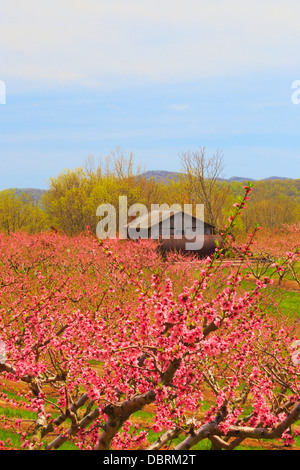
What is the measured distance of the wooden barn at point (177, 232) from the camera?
42938mm

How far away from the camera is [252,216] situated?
82.6m

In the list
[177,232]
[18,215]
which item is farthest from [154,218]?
[18,215]

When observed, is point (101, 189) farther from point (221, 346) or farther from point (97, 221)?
point (221, 346)

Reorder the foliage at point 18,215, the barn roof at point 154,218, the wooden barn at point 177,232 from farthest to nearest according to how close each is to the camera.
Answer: the foliage at point 18,215 → the barn roof at point 154,218 → the wooden barn at point 177,232

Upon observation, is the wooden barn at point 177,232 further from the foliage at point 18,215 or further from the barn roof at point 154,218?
the foliage at point 18,215

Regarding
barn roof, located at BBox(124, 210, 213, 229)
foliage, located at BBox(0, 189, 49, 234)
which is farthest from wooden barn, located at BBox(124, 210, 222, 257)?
foliage, located at BBox(0, 189, 49, 234)

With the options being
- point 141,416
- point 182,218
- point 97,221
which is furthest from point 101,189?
point 141,416

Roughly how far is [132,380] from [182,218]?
40.3m

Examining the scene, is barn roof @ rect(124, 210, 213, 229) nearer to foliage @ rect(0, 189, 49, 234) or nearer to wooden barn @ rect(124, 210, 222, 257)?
wooden barn @ rect(124, 210, 222, 257)

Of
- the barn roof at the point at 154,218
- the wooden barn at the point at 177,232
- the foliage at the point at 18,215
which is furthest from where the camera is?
the foliage at the point at 18,215

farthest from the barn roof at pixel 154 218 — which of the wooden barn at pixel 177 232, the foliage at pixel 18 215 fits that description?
the foliage at pixel 18 215

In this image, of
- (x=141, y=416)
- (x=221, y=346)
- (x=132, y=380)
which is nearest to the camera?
(x=221, y=346)

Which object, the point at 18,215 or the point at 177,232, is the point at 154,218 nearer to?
the point at 177,232

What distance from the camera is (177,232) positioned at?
4503 centimetres
